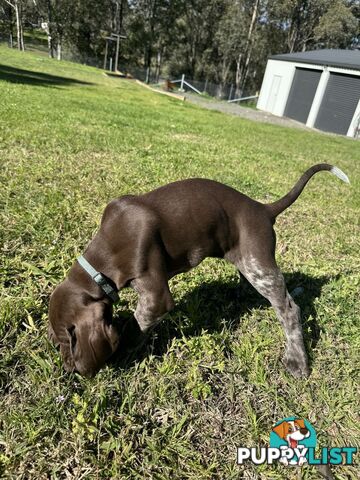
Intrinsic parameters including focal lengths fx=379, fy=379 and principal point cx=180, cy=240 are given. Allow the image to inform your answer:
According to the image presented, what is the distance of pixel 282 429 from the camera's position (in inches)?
101

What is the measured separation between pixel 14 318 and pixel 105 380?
34.1 inches

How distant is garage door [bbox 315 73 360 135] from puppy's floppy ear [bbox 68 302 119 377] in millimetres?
27006

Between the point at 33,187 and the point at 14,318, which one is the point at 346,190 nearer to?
the point at 33,187

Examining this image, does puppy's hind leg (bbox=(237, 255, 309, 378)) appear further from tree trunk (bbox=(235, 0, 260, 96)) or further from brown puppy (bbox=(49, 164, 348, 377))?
tree trunk (bbox=(235, 0, 260, 96))

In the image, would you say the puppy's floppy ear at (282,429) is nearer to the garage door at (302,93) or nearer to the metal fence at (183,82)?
the garage door at (302,93)

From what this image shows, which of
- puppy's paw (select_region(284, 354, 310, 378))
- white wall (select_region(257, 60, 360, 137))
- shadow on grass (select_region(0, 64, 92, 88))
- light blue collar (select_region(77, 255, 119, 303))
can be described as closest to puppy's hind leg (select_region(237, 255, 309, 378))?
puppy's paw (select_region(284, 354, 310, 378))

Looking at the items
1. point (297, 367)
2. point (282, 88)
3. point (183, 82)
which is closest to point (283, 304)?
point (297, 367)

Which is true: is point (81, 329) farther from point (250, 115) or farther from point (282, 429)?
point (250, 115)

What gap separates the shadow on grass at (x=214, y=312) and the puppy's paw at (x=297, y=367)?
9.3 inches

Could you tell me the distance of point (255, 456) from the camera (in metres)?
2.36

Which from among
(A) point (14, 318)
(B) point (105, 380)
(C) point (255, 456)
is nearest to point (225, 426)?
(C) point (255, 456)

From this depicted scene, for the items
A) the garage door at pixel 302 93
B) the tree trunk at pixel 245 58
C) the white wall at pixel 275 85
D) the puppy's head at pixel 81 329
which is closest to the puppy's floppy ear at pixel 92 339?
the puppy's head at pixel 81 329

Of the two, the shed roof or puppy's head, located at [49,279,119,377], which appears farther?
the shed roof

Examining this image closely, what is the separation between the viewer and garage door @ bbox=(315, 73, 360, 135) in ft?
82.0
